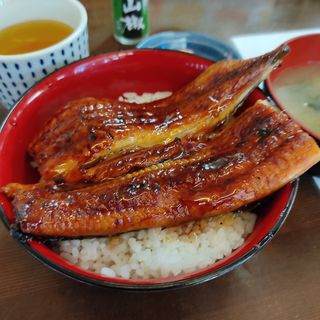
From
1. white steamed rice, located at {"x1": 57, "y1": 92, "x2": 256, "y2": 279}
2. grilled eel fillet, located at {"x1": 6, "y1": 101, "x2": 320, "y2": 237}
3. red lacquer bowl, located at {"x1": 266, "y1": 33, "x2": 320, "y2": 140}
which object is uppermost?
red lacquer bowl, located at {"x1": 266, "y1": 33, "x2": 320, "y2": 140}

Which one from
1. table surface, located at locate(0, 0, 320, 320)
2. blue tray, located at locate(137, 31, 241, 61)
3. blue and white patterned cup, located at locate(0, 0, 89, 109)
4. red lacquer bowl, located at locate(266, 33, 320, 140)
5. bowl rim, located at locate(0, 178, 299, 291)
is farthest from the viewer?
blue tray, located at locate(137, 31, 241, 61)

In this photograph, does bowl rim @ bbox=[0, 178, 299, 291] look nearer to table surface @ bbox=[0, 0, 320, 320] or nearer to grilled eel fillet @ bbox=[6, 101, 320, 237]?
grilled eel fillet @ bbox=[6, 101, 320, 237]

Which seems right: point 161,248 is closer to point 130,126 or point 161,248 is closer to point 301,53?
point 130,126

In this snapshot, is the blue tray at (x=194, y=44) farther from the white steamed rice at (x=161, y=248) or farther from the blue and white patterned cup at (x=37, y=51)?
the white steamed rice at (x=161, y=248)

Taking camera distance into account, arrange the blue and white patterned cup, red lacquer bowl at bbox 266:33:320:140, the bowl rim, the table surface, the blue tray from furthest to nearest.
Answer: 1. the blue tray
2. red lacquer bowl at bbox 266:33:320:140
3. the blue and white patterned cup
4. the table surface
5. the bowl rim

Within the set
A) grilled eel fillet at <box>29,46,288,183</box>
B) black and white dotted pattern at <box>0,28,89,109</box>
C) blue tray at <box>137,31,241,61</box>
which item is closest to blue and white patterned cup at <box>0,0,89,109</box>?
black and white dotted pattern at <box>0,28,89,109</box>

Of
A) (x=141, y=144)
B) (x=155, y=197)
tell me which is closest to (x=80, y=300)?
(x=155, y=197)

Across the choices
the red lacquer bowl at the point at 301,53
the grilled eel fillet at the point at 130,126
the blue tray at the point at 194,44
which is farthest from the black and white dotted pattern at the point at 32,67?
the red lacquer bowl at the point at 301,53
